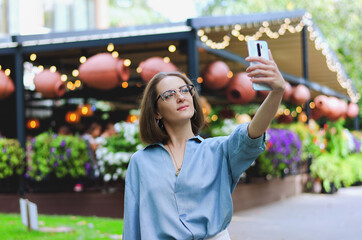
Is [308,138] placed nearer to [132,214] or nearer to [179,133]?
[179,133]

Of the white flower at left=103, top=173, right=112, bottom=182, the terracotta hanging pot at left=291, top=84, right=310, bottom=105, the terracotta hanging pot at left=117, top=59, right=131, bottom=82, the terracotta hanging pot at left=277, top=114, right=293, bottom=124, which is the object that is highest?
the terracotta hanging pot at left=117, top=59, right=131, bottom=82

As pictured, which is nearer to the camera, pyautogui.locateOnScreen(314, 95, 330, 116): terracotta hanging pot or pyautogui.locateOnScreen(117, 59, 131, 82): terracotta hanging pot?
pyautogui.locateOnScreen(117, 59, 131, 82): terracotta hanging pot

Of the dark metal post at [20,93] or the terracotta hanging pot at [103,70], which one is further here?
the dark metal post at [20,93]

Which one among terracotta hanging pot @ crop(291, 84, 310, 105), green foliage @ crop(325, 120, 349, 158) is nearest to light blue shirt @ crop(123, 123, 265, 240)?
terracotta hanging pot @ crop(291, 84, 310, 105)

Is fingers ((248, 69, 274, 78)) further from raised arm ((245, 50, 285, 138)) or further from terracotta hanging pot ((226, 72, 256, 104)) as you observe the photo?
terracotta hanging pot ((226, 72, 256, 104))

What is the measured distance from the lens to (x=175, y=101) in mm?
2439

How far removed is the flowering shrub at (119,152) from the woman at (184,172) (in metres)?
5.69

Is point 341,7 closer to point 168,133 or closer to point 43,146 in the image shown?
point 43,146

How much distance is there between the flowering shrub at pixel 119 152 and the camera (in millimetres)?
8156

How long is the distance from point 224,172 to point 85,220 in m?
5.89

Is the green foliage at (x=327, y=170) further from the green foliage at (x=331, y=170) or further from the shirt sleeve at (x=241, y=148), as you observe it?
the shirt sleeve at (x=241, y=148)

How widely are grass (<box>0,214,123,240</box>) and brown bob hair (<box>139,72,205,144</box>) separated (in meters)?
3.91

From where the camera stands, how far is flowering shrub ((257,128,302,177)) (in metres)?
9.65

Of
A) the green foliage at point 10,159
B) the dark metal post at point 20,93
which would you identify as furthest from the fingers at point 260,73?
the dark metal post at point 20,93
